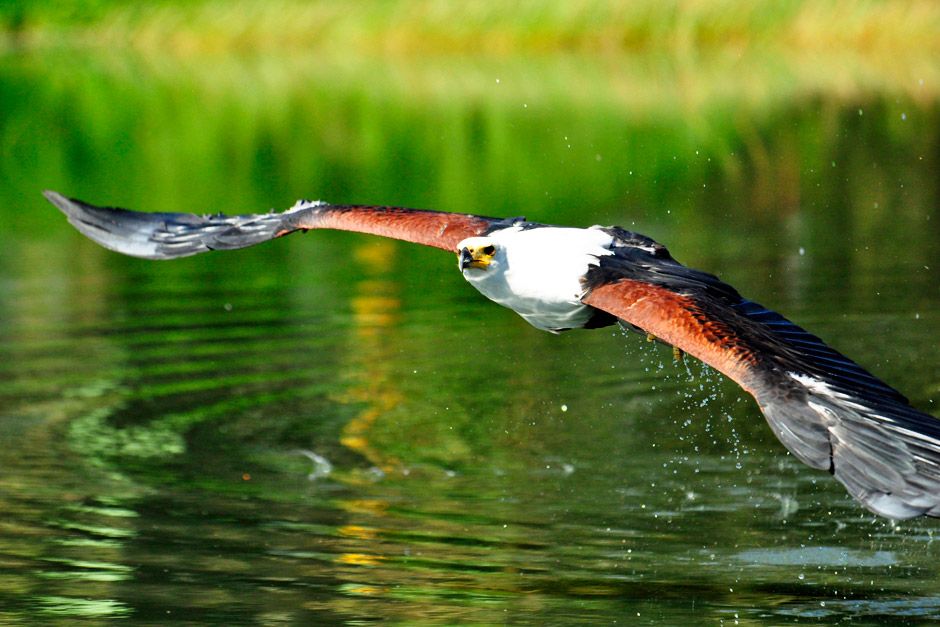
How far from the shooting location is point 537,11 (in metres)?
35.2

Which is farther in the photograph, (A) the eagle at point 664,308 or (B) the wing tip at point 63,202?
(B) the wing tip at point 63,202

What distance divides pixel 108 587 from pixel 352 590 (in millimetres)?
1221

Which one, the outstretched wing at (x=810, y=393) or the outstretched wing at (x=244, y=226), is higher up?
the outstretched wing at (x=244, y=226)

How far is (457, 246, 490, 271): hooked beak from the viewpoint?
9.05 metres

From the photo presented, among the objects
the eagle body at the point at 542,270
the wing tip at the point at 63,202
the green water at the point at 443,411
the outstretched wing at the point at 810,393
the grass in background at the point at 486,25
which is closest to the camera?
the outstretched wing at the point at 810,393

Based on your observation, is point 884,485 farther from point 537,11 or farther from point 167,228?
point 537,11

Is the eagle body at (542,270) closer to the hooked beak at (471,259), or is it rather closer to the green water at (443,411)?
the hooked beak at (471,259)

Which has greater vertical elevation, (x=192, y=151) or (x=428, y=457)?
(x=192, y=151)

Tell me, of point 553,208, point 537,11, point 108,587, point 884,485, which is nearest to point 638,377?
point 108,587

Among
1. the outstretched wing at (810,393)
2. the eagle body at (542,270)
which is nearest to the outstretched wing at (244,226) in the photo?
the eagle body at (542,270)

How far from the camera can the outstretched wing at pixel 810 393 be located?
708cm

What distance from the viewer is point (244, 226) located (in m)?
10.3

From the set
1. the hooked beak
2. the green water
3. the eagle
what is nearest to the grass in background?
the green water

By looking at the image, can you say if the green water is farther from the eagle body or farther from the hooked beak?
the hooked beak
